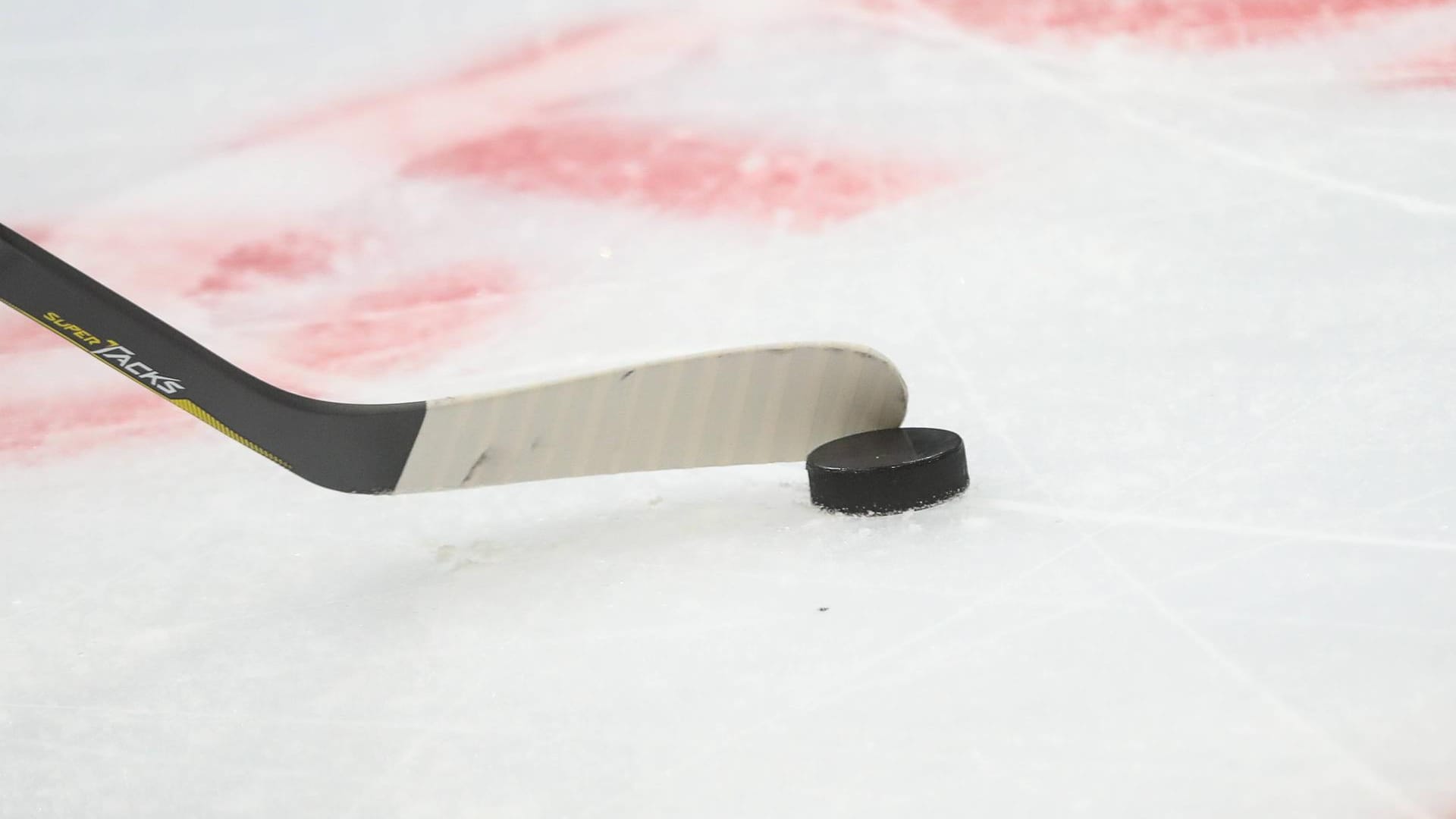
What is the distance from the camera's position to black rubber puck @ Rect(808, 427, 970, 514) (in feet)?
4.79

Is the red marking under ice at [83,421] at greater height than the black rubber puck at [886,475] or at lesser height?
greater

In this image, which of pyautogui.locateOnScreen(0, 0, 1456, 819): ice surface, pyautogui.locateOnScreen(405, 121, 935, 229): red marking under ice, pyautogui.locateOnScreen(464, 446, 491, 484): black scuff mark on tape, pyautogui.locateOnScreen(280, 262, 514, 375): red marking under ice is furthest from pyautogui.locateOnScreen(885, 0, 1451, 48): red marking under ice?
pyautogui.locateOnScreen(464, 446, 491, 484): black scuff mark on tape

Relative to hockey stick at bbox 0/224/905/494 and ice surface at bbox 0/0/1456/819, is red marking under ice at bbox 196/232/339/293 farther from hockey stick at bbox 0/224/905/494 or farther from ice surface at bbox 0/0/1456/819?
hockey stick at bbox 0/224/905/494

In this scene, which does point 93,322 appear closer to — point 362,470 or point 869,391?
point 362,470

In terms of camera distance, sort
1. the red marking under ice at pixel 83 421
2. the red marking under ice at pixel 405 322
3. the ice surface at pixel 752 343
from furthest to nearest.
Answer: the red marking under ice at pixel 405 322, the red marking under ice at pixel 83 421, the ice surface at pixel 752 343

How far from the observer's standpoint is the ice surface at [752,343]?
1.06 m

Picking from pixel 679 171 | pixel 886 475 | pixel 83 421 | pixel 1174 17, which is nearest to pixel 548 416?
pixel 886 475

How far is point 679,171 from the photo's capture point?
292 centimetres

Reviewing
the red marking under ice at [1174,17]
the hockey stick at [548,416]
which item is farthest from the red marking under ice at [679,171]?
the hockey stick at [548,416]

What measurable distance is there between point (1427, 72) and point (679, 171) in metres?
1.49

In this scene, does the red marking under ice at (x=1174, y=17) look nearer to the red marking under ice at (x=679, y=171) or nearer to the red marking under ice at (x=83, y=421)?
the red marking under ice at (x=679, y=171)

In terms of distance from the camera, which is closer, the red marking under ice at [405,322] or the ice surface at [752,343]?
the ice surface at [752,343]

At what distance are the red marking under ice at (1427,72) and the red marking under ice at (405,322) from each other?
1770mm

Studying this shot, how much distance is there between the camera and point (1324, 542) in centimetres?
127
